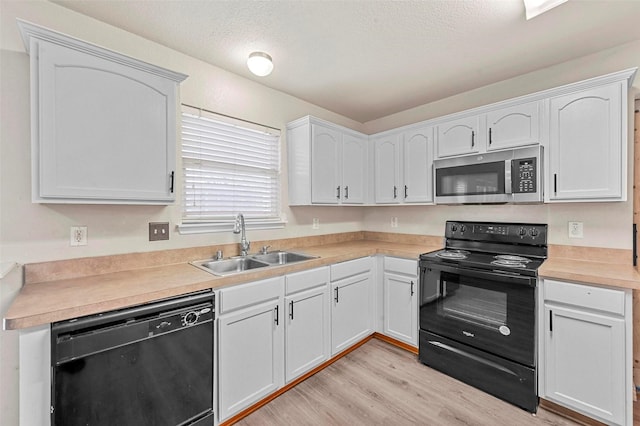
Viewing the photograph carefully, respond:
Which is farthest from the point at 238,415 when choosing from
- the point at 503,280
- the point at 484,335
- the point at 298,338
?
the point at 503,280

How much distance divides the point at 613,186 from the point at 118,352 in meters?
3.06

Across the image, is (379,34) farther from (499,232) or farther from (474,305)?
(474,305)

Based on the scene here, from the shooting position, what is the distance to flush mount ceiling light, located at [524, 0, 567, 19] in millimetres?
1536

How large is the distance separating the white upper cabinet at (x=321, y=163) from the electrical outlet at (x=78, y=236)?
1.64m

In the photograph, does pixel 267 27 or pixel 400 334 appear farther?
pixel 400 334

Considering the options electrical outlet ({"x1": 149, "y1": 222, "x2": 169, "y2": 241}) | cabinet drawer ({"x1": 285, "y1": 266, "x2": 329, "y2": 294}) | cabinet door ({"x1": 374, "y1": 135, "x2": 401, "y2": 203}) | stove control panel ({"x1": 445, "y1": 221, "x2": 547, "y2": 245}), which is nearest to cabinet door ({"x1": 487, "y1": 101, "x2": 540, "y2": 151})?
stove control panel ({"x1": 445, "y1": 221, "x2": 547, "y2": 245})

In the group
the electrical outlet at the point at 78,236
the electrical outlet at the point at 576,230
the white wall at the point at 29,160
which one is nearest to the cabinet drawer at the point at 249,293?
the white wall at the point at 29,160

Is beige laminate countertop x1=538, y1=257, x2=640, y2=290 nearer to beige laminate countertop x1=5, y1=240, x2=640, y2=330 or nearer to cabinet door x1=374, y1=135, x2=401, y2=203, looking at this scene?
beige laminate countertop x1=5, y1=240, x2=640, y2=330

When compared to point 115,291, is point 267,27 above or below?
above

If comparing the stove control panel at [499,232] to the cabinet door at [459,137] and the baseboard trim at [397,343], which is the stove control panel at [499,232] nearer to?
the cabinet door at [459,137]

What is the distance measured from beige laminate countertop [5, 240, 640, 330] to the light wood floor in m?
0.91

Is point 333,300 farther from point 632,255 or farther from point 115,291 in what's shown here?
point 632,255

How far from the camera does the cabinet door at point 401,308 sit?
8.54ft

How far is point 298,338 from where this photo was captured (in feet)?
7.07
